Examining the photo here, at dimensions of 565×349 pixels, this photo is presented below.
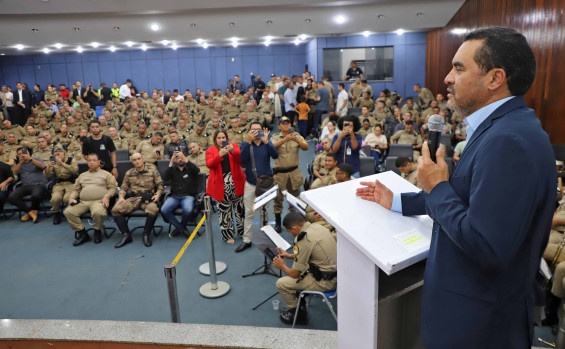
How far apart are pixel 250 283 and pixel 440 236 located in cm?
328

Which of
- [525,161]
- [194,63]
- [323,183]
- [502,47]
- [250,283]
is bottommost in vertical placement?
[250,283]

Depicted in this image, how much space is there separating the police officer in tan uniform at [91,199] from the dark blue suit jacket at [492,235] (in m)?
5.16

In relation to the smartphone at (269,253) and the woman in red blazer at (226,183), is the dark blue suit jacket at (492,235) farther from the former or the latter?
the woman in red blazer at (226,183)

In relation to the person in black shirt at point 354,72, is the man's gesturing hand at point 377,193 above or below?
below

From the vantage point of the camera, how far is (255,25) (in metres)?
10.0

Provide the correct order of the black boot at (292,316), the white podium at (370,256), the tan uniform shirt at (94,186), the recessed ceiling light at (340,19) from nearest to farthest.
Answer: the white podium at (370,256) → the black boot at (292,316) → the tan uniform shirt at (94,186) → the recessed ceiling light at (340,19)

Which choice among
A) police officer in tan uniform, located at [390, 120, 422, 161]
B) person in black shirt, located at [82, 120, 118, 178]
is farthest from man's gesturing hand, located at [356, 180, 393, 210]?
police officer in tan uniform, located at [390, 120, 422, 161]

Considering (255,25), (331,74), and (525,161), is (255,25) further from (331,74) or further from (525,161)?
(525,161)

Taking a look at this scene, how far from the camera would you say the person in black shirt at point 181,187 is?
5.31m

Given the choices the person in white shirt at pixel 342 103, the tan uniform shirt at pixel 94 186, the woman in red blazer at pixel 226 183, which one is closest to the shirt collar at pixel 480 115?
the woman in red blazer at pixel 226 183

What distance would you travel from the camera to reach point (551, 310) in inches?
123

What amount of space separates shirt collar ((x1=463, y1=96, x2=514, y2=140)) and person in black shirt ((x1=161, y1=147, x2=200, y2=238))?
4610 mm

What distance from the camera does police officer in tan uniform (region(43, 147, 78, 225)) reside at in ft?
20.0

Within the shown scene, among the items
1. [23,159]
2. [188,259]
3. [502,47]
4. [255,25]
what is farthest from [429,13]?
[502,47]
